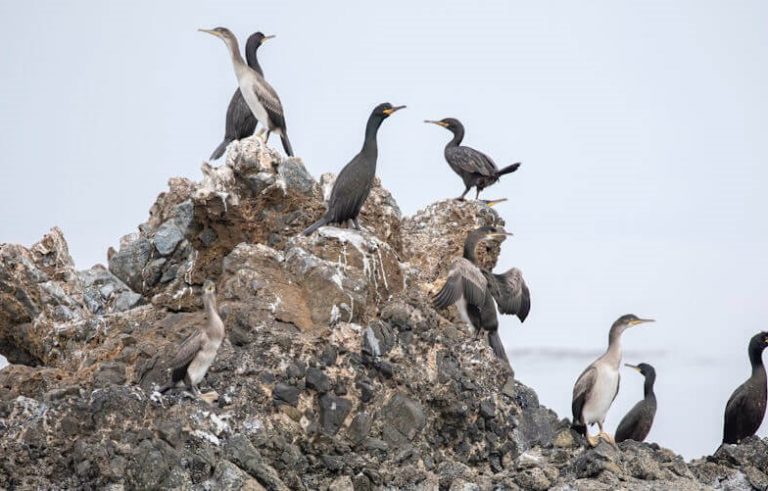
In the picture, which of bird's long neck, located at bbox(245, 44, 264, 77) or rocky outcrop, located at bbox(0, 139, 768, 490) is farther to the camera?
bird's long neck, located at bbox(245, 44, 264, 77)

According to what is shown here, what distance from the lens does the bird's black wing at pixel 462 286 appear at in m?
21.8

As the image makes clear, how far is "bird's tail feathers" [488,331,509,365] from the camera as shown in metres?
22.9

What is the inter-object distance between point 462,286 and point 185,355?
486 centimetres

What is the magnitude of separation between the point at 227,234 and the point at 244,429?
4.82 metres

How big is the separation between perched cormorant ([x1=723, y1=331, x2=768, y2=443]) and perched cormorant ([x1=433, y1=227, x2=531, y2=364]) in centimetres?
335

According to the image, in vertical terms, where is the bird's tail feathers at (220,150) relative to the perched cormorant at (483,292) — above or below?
above

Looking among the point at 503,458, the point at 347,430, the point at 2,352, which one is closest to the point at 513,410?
the point at 503,458

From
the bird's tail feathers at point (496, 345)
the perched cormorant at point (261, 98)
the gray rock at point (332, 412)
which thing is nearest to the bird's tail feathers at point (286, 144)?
the perched cormorant at point (261, 98)

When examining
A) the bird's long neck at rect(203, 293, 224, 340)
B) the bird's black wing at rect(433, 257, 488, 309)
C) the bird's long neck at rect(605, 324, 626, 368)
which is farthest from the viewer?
the bird's black wing at rect(433, 257, 488, 309)

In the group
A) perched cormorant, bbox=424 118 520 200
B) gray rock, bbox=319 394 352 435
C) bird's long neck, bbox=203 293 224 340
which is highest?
perched cormorant, bbox=424 118 520 200

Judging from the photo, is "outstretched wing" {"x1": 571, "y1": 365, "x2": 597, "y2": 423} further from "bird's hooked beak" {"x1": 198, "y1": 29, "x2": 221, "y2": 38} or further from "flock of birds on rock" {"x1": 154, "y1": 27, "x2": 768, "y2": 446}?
"bird's hooked beak" {"x1": 198, "y1": 29, "x2": 221, "y2": 38}

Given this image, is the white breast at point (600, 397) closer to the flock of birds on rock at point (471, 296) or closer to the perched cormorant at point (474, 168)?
the flock of birds on rock at point (471, 296)

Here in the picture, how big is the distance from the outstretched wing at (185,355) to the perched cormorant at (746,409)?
8.36 meters

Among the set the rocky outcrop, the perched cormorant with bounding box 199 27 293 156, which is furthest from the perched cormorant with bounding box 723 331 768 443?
the perched cormorant with bounding box 199 27 293 156
